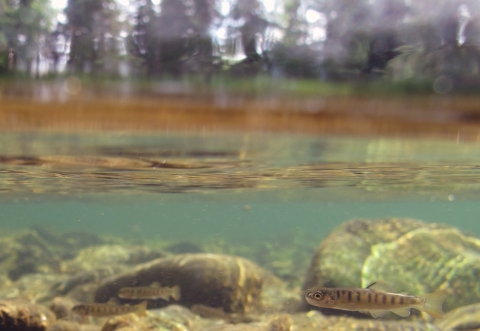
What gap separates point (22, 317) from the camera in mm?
8172

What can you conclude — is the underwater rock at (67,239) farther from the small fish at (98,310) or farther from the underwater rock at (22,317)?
the small fish at (98,310)

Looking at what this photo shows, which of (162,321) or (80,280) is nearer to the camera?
(162,321)

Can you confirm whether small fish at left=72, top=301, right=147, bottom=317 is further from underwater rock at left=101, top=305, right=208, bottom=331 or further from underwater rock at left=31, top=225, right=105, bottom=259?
underwater rock at left=31, top=225, right=105, bottom=259

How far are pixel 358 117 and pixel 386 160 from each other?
6607mm

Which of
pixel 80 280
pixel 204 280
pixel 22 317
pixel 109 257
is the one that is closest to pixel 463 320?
pixel 204 280

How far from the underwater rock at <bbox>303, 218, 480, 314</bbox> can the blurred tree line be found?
8201 millimetres

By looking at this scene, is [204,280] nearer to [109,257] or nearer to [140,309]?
[140,309]

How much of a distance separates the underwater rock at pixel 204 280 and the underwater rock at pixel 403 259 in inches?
76.3

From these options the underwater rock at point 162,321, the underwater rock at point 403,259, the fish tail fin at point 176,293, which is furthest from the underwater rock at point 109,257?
the underwater rock at point 403,259

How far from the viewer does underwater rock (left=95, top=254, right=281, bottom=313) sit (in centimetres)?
1142

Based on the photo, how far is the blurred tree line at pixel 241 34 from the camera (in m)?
4.04

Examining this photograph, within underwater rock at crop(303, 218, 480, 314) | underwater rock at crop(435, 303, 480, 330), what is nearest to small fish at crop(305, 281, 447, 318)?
underwater rock at crop(435, 303, 480, 330)

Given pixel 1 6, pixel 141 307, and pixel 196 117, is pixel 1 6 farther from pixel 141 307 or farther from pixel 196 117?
pixel 141 307

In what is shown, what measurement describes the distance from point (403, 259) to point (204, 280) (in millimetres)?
6558
